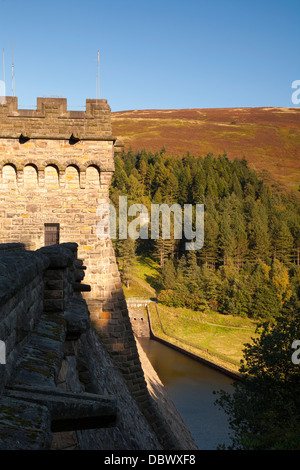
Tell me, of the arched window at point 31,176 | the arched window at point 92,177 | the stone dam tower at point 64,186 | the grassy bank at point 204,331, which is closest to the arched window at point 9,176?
the stone dam tower at point 64,186

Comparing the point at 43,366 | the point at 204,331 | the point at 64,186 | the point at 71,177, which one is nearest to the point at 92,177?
the point at 71,177

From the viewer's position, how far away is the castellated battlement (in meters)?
14.6

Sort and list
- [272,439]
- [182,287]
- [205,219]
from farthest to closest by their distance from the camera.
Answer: [205,219] < [182,287] < [272,439]

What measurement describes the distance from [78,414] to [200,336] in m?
54.8

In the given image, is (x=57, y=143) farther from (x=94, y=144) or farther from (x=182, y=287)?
(x=182, y=287)

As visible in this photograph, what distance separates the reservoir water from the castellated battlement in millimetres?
19320

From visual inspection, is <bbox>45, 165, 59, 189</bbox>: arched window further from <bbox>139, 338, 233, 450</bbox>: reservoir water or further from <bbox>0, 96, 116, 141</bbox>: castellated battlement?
<bbox>139, 338, 233, 450</bbox>: reservoir water

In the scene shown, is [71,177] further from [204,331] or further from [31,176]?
[204,331]

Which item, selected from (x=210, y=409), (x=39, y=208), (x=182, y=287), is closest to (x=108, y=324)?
(x=39, y=208)

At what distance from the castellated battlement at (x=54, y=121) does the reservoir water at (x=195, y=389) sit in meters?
19.3

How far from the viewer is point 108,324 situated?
14.7m

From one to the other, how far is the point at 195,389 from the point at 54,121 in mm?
29420

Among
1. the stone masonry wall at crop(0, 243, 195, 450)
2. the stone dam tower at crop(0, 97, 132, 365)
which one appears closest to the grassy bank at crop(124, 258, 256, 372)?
the stone dam tower at crop(0, 97, 132, 365)

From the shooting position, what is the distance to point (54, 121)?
14812 millimetres
